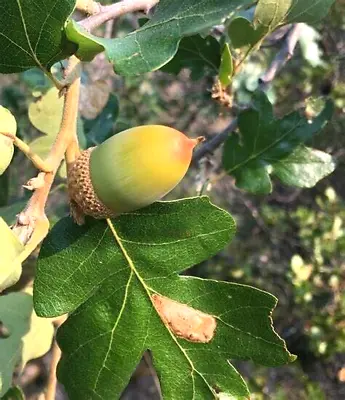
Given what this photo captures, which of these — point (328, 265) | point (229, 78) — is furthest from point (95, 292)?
point (328, 265)

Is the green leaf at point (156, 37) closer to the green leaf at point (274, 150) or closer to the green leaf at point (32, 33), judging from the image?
the green leaf at point (32, 33)

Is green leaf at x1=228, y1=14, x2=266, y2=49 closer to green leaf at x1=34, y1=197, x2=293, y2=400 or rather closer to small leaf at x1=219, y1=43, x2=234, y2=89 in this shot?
small leaf at x1=219, y1=43, x2=234, y2=89

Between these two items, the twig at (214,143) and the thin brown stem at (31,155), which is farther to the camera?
the twig at (214,143)

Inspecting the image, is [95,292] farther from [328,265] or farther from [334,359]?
[334,359]

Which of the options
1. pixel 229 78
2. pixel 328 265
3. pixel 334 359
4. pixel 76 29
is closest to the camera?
pixel 76 29

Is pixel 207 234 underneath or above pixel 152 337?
above

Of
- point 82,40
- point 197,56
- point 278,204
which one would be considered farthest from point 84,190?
point 278,204

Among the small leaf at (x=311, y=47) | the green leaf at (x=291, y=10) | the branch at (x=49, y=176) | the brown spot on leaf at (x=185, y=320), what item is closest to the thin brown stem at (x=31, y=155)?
the branch at (x=49, y=176)
